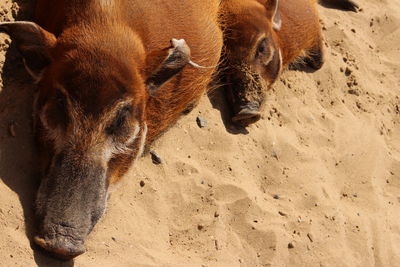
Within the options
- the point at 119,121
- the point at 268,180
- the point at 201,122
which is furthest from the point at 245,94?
the point at 119,121

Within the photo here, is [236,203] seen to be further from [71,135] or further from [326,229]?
[71,135]

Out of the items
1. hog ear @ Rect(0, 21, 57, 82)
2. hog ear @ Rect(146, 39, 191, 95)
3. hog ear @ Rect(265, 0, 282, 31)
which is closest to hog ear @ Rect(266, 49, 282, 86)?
hog ear @ Rect(265, 0, 282, 31)

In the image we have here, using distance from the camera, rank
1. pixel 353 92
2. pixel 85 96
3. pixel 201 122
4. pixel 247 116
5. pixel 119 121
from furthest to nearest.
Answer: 1. pixel 353 92
2. pixel 247 116
3. pixel 201 122
4. pixel 119 121
5. pixel 85 96

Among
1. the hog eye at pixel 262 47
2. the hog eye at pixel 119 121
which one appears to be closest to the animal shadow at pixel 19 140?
the hog eye at pixel 119 121

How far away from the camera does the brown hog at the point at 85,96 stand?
138 inches

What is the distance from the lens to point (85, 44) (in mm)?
3713

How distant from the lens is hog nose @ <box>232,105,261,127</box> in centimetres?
540

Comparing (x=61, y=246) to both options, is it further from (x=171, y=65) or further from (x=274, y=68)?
(x=274, y=68)

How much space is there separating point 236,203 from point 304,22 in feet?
7.30

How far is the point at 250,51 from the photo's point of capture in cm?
569

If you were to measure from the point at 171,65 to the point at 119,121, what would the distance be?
0.48 metres

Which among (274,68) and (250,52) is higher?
(250,52)

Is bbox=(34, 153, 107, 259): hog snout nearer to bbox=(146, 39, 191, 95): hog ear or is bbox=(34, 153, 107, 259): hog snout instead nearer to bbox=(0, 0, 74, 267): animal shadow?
bbox=(0, 0, 74, 267): animal shadow

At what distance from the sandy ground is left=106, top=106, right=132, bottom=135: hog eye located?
1.50ft
